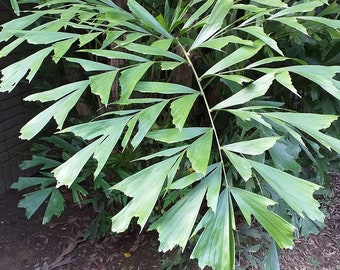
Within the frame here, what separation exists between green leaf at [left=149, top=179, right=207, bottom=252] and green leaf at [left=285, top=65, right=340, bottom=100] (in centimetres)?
46

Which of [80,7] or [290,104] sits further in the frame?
[290,104]

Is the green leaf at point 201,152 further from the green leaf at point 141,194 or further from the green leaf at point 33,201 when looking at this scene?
the green leaf at point 33,201

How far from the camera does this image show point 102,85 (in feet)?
3.78

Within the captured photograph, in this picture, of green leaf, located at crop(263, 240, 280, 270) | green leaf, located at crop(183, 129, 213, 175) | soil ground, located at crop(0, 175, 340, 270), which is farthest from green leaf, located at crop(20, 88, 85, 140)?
soil ground, located at crop(0, 175, 340, 270)

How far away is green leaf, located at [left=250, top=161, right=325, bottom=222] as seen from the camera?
93 cm

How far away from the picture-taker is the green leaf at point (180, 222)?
931mm

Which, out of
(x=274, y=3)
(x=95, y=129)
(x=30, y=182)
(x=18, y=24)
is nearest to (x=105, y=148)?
(x=95, y=129)

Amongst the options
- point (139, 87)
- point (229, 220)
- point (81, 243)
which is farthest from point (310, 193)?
point (81, 243)

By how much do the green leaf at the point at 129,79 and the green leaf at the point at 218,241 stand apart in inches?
16.1

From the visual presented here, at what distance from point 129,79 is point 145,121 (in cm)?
13

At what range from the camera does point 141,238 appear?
2408 mm

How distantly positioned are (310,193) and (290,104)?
1324mm

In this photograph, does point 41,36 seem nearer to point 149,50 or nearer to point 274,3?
point 149,50

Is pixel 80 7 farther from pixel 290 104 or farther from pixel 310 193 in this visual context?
pixel 290 104
